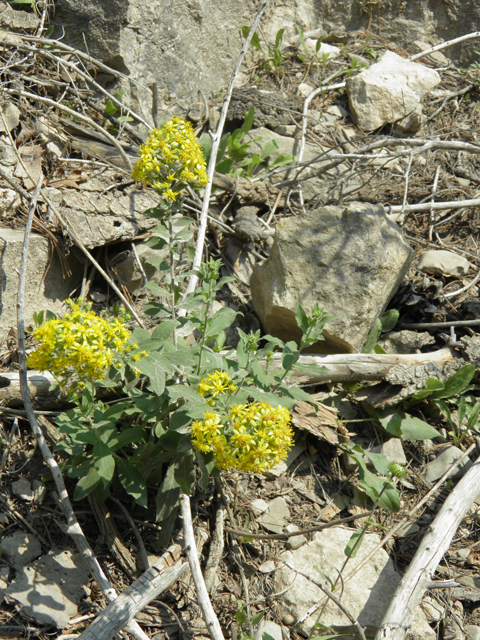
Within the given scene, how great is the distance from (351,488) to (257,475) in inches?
21.6

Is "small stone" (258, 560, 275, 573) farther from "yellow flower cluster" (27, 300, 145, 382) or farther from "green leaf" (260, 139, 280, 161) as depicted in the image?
"green leaf" (260, 139, 280, 161)

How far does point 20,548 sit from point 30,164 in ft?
7.73

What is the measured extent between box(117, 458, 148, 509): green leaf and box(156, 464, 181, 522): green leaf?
0.08 m

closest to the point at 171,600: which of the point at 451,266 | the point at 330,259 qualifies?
the point at 330,259

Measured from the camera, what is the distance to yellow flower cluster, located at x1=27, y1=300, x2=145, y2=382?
5.98 ft

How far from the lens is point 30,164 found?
3.30 m

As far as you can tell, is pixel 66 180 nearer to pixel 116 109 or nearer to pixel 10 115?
pixel 10 115

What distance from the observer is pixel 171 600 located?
230 cm

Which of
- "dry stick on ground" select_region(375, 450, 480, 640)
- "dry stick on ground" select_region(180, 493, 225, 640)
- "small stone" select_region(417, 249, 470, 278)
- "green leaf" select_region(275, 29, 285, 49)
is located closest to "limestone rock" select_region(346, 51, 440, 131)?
"green leaf" select_region(275, 29, 285, 49)

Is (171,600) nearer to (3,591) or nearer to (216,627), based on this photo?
(216,627)

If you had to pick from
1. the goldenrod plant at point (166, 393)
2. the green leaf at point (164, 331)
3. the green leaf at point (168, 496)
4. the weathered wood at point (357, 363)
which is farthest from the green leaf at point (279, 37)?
the green leaf at point (168, 496)

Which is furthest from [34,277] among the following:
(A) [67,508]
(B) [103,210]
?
(A) [67,508]

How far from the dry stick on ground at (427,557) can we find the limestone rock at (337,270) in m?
1.02

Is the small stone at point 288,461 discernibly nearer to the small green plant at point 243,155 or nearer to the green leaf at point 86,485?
the green leaf at point 86,485
